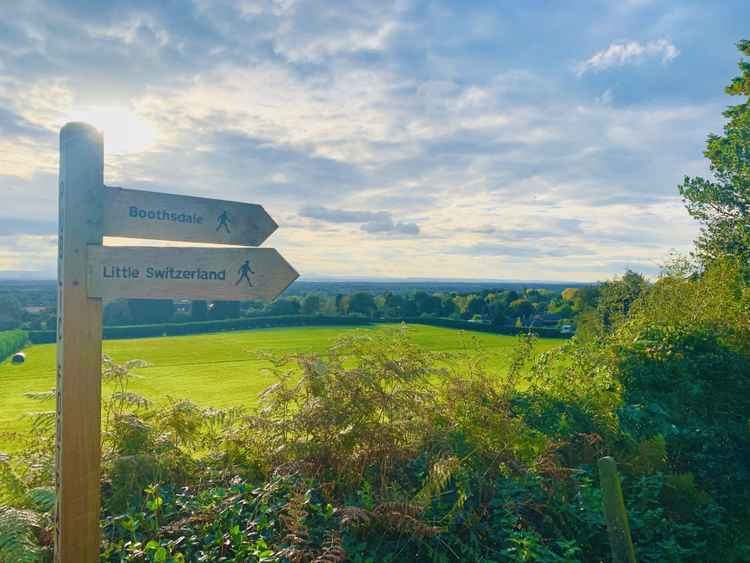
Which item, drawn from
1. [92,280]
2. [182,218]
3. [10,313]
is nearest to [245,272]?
[182,218]

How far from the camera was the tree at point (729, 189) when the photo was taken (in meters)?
13.7

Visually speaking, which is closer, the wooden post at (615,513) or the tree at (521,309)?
the wooden post at (615,513)

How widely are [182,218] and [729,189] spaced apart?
16.6 m

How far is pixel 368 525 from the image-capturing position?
3.96 meters

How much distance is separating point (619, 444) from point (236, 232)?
4.59 m

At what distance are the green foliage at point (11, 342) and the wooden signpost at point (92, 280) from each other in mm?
29106

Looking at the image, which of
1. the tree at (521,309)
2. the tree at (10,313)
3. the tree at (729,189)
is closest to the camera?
the tree at (729,189)

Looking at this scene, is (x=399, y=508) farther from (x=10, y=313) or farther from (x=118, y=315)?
(x=10, y=313)

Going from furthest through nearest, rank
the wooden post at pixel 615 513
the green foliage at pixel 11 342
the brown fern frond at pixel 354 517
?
the green foliage at pixel 11 342
the brown fern frond at pixel 354 517
the wooden post at pixel 615 513

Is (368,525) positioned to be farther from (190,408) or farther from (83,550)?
(190,408)

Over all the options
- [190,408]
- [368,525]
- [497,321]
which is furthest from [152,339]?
[368,525]

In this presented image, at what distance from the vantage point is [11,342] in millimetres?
31578

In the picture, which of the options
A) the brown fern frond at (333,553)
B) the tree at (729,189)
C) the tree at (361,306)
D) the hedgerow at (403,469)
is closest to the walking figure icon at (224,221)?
the hedgerow at (403,469)

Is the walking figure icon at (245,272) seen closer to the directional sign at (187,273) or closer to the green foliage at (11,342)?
the directional sign at (187,273)
